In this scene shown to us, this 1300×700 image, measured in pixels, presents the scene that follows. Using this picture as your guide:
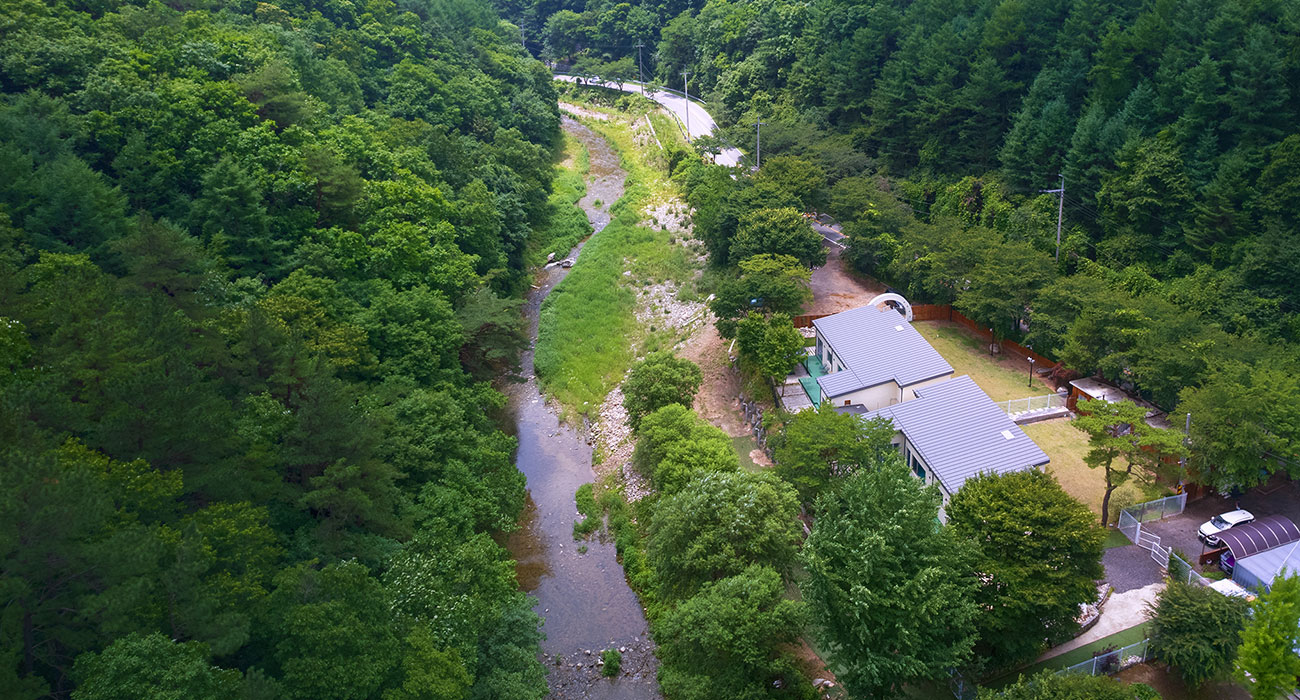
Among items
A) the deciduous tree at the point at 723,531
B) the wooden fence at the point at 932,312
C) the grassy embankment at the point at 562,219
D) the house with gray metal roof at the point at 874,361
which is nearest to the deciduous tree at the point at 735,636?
the deciduous tree at the point at 723,531

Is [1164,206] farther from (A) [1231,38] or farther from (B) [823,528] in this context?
(B) [823,528]

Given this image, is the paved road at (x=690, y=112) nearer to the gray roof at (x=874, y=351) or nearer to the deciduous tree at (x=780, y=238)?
the deciduous tree at (x=780, y=238)

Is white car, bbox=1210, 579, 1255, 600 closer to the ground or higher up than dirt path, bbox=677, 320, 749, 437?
higher up

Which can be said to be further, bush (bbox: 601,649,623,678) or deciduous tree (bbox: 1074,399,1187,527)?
deciduous tree (bbox: 1074,399,1187,527)

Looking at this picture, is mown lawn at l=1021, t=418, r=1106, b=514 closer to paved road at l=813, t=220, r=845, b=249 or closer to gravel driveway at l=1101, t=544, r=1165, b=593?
gravel driveway at l=1101, t=544, r=1165, b=593

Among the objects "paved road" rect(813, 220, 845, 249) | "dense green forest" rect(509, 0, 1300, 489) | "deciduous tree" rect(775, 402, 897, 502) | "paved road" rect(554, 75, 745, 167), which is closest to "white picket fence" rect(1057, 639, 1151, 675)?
"dense green forest" rect(509, 0, 1300, 489)

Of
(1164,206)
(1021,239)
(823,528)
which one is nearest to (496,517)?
(823,528)

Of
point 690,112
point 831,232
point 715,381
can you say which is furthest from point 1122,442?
point 690,112
